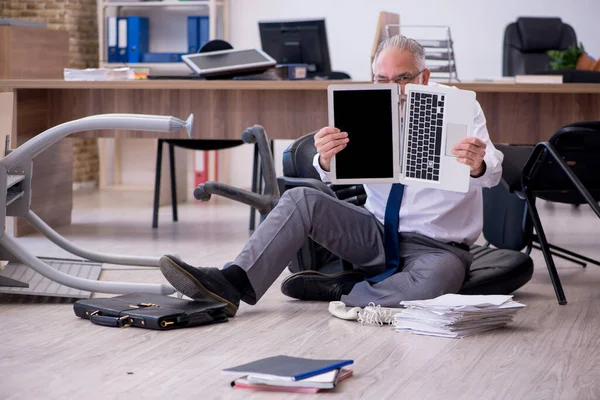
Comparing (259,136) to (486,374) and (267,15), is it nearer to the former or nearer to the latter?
(486,374)

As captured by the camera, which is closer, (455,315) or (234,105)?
(455,315)

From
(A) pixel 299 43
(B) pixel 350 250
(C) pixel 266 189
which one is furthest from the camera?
(A) pixel 299 43

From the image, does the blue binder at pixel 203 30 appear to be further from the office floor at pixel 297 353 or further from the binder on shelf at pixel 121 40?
the office floor at pixel 297 353

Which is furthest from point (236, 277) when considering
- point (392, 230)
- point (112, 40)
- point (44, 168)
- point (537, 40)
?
point (112, 40)

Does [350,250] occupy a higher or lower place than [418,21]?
lower

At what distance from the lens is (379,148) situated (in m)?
2.53

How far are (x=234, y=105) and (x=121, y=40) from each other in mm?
2707

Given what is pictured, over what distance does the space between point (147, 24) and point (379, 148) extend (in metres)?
4.68

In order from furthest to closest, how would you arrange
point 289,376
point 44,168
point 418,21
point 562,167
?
point 418,21 < point 44,168 < point 562,167 < point 289,376

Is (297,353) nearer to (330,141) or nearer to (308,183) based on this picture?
(330,141)

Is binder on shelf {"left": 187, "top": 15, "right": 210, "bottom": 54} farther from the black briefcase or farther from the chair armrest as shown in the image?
the black briefcase

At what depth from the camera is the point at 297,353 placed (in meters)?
2.17

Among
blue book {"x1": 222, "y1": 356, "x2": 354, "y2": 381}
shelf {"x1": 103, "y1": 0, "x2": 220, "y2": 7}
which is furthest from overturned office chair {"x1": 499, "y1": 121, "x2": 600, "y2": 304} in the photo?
shelf {"x1": 103, "y1": 0, "x2": 220, "y2": 7}

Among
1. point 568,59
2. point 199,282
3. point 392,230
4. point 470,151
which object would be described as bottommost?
point 199,282
